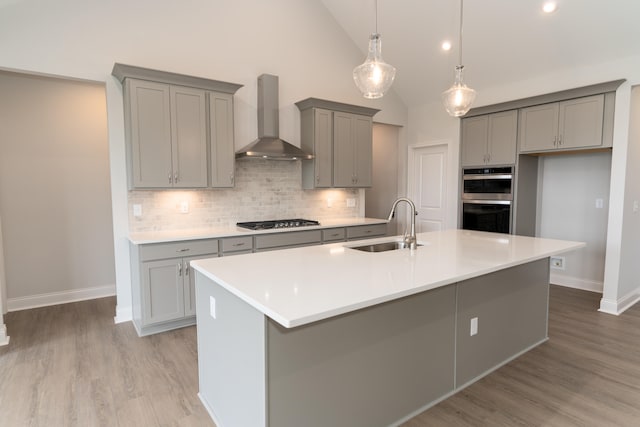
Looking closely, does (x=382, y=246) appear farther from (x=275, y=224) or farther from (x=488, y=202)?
(x=488, y=202)

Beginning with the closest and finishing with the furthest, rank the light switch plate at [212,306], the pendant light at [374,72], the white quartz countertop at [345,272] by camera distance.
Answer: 1. the white quartz countertop at [345,272]
2. the light switch plate at [212,306]
3. the pendant light at [374,72]

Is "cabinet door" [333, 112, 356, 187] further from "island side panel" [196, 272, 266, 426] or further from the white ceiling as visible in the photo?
"island side panel" [196, 272, 266, 426]

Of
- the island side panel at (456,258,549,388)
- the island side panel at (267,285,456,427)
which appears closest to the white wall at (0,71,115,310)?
the island side panel at (267,285,456,427)

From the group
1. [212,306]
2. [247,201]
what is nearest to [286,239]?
[247,201]

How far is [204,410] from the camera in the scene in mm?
2244

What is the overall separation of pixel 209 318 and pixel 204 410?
596 millimetres

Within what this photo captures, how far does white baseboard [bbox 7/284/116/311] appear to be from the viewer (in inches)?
159

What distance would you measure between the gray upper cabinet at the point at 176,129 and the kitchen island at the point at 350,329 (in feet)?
5.41

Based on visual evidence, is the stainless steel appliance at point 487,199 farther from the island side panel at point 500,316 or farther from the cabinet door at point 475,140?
the island side panel at point 500,316

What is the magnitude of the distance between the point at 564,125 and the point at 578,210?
1.25m

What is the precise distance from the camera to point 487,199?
5.01 metres

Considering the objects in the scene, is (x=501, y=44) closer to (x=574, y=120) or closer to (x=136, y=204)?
(x=574, y=120)

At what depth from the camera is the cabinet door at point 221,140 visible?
382cm

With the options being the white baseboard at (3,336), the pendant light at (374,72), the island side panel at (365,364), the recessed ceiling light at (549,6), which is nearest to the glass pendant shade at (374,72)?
the pendant light at (374,72)
